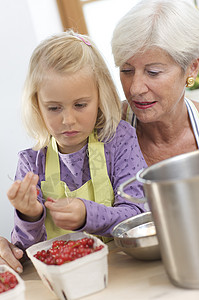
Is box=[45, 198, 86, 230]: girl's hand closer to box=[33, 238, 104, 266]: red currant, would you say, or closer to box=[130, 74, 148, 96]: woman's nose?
box=[33, 238, 104, 266]: red currant

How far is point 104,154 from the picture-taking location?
1.70 meters

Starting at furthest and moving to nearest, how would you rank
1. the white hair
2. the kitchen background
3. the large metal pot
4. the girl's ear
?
the kitchen background
the girl's ear
the white hair
the large metal pot

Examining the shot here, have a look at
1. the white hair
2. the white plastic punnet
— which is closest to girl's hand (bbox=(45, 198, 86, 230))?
the white plastic punnet

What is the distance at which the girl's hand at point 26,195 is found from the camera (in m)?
1.18

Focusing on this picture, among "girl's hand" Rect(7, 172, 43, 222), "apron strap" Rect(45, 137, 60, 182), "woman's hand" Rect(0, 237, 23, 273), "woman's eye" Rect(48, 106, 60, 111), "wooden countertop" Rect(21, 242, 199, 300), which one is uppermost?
"woman's eye" Rect(48, 106, 60, 111)

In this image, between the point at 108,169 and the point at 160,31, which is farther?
the point at 160,31

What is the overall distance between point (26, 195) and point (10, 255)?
0.32 meters

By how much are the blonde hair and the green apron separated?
0.06 metres

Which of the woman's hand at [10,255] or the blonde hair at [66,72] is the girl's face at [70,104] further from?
the woman's hand at [10,255]

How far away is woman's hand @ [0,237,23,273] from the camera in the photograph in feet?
4.65

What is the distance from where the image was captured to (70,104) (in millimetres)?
1512

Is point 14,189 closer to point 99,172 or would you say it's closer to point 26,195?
point 26,195

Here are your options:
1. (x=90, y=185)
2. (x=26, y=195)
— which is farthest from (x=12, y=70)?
(x=26, y=195)

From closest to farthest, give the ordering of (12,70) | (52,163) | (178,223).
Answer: (178,223) < (52,163) < (12,70)
